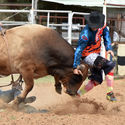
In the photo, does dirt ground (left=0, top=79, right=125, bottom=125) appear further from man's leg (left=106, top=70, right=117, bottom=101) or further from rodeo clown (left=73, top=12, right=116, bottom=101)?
rodeo clown (left=73, top=12, right=116, bottom=101)

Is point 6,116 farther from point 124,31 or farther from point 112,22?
point 124,31

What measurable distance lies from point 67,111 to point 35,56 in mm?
1126

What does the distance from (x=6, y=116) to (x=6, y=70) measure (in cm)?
105

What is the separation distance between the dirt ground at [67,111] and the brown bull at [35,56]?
13.1 inches

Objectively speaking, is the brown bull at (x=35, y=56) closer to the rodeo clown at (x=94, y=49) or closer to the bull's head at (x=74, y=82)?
the bull's head at (x=74, y=82)

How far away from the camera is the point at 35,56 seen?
4.75 meters

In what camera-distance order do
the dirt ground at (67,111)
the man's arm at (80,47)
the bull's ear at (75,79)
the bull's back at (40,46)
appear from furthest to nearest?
the bull's ear at (75,79)
the bull's back at (40,46)
the man's arm at (80,47)
the dirt ground at (67,111)

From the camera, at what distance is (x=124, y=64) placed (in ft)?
28.7

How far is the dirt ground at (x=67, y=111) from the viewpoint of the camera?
384 centimetres

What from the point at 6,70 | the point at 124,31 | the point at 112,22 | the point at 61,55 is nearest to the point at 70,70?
the point at 61,55

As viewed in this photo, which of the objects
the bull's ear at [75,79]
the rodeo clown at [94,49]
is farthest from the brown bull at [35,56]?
the rodeo clown at [94,49]

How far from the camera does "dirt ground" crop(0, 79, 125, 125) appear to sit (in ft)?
12.6

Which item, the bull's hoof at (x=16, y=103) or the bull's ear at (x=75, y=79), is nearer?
the bull's hoof at (x=16, y=103)

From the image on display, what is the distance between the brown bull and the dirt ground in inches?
13.1
